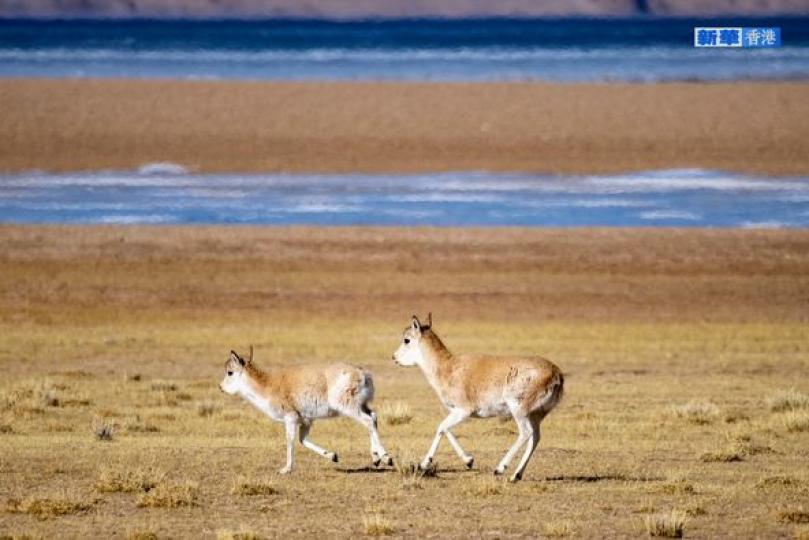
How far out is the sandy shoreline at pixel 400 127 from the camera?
42281mm

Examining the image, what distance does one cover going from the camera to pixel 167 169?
41844 millimetres

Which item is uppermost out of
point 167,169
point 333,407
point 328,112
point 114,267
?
point 328,112

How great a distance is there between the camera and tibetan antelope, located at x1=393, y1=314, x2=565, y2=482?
51.9ft

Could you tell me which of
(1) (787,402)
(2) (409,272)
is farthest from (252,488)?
(2) (409,272)

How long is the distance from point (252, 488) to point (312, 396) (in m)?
1.33

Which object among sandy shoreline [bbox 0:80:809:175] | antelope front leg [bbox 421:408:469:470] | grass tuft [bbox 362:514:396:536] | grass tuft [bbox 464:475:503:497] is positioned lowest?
grass tuft [bbox 362:514:396:536]

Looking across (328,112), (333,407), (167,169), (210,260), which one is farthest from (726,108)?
(333,407)

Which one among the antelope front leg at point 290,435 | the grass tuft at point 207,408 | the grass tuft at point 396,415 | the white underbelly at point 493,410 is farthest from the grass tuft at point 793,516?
the grass tuft at point 207,408

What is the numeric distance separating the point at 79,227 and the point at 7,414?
48.0 feet

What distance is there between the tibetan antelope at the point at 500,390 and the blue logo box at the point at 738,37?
162 ft

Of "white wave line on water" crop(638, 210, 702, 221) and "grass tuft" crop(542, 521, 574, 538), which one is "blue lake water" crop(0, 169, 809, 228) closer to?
"white wave line on water" crop(638, 210, 702, 221)

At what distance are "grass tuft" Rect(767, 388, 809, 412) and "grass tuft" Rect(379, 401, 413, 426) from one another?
15.9ft

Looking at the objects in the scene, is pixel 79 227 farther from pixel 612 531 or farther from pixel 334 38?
pixel 334 38

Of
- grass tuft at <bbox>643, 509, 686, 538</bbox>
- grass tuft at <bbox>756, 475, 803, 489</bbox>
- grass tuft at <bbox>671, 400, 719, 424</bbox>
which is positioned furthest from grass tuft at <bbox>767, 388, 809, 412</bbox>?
grass tuft at <bbox>643, 509, 686, 538</bbox>
